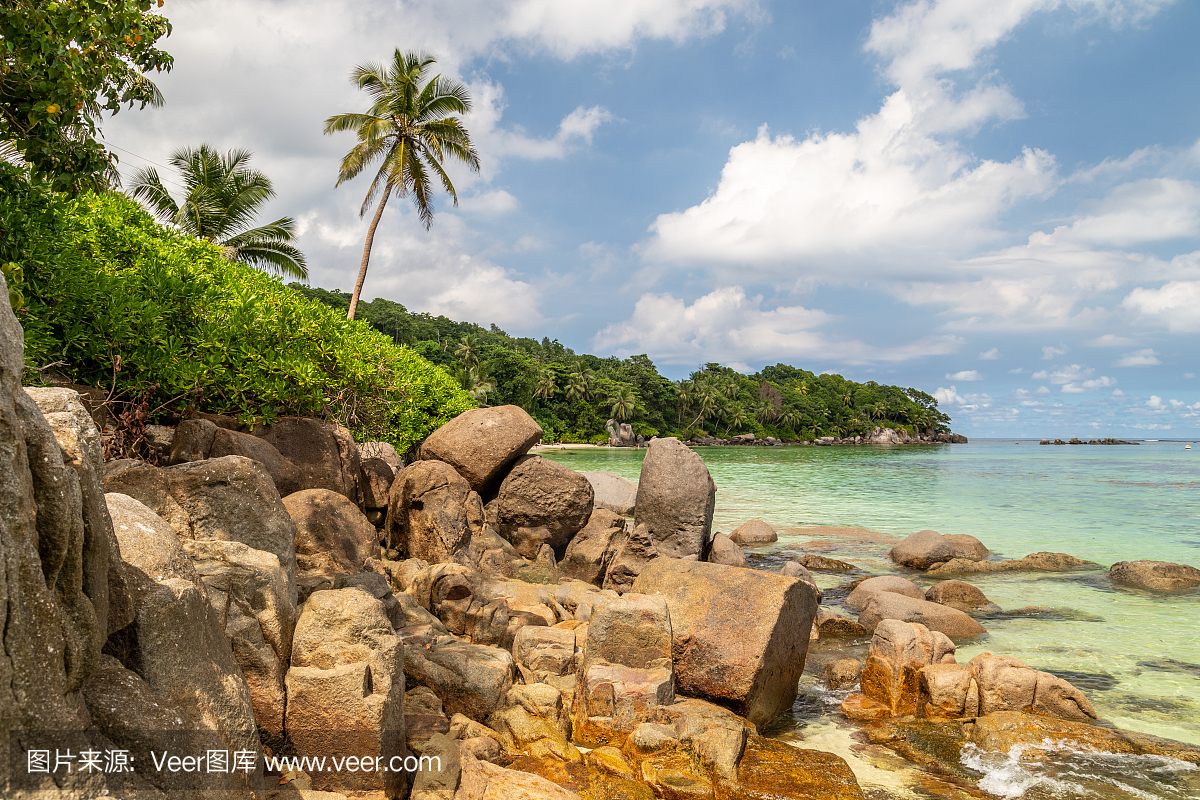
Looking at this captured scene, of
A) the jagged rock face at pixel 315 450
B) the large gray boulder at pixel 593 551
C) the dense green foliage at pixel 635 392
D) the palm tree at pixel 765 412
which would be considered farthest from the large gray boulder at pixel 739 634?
the palm tree at pixel 765 412

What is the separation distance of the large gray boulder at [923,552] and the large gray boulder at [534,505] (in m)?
A: 8.87

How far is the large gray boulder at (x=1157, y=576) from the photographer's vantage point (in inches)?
547

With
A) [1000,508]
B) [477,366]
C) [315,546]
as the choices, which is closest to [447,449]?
[315,546]

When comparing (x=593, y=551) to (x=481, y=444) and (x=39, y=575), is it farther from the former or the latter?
(x=39, y=575)

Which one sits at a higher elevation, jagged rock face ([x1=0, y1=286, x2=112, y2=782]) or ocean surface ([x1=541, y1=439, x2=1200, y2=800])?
jagged rock face ([x1=0, y1=286, x2=112, y2=782])

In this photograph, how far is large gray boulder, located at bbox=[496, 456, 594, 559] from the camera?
11523 millimetres

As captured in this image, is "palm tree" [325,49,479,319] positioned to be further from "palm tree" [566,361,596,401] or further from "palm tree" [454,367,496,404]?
"palm tree" [566,361,596,401]

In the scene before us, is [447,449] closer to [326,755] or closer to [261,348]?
[261,348]

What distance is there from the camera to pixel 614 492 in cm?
2155

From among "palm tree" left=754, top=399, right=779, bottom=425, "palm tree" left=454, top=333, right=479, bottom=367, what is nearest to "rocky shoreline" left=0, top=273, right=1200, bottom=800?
"palm tree" left=454, top=333, right=479, bottom=367

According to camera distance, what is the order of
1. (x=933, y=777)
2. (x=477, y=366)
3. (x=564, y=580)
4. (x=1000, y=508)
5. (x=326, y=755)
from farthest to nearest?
1. (x=477, y=366)
2. (x=1000, y=508)
3. (x=564, y=580)
4. (x=933, y=777)
5. (x=326, y=755)

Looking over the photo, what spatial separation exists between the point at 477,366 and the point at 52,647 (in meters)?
54.5

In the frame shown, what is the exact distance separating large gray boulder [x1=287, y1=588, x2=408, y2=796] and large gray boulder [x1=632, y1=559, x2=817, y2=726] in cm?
293

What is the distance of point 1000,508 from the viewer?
27.5 meters
